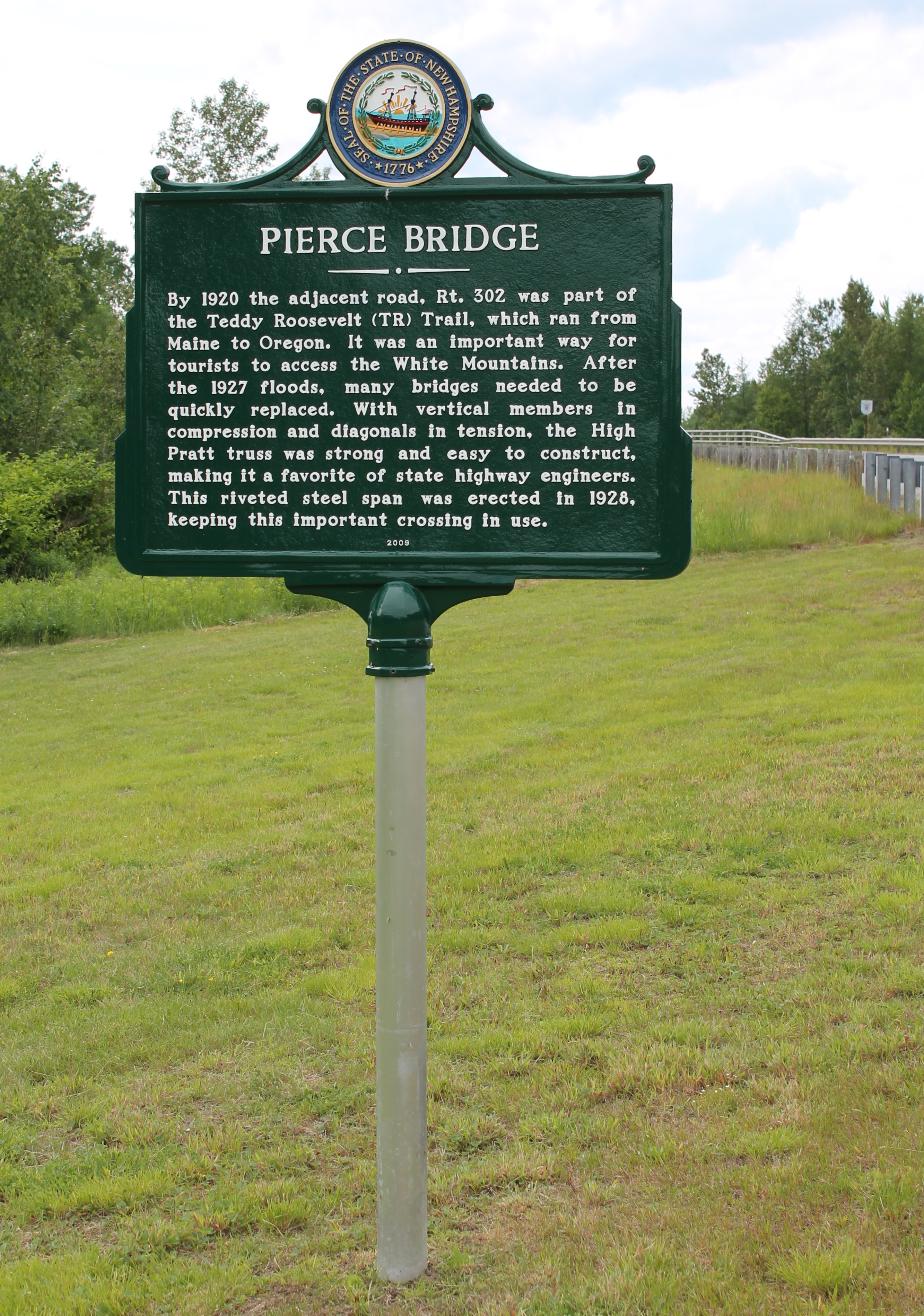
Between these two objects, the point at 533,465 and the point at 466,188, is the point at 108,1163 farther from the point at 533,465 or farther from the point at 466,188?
the point at 466,188

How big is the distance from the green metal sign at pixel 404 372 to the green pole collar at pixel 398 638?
0.38 ft

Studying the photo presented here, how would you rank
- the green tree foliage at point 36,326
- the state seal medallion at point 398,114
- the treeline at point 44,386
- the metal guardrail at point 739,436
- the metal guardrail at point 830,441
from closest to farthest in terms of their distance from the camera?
the state seal medallion at point 398,114 < the treeline at point 44,386 < the green tree foliage at point 36,326 < the metal guardrail at point 830,441 < the metal guardrail at point 739,436

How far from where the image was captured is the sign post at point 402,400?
142 inches

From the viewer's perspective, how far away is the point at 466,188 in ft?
11.9

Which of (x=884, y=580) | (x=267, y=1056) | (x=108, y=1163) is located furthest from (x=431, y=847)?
(x=884, y=580)

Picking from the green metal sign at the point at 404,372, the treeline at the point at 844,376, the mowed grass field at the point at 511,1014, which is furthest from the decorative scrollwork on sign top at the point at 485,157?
the treeline at the point at 844,376

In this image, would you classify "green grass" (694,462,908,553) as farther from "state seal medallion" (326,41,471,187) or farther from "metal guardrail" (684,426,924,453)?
"state seal medallion" (326,41,471,187)

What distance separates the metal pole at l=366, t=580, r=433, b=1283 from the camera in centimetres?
358

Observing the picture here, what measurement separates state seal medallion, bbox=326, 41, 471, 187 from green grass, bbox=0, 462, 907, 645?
17.2 meters

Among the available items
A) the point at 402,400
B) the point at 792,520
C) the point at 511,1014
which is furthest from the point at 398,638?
the point at 792,520

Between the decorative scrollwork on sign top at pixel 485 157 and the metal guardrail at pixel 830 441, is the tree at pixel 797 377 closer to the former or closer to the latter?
the metal guardrail at pixel 830 441

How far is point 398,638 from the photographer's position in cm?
359

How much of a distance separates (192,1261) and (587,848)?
3763 mm

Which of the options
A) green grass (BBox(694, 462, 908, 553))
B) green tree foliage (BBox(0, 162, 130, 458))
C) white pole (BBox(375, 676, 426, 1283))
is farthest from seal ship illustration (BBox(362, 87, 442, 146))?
green tree foliage (BBox(0, 162, 130, 458))
